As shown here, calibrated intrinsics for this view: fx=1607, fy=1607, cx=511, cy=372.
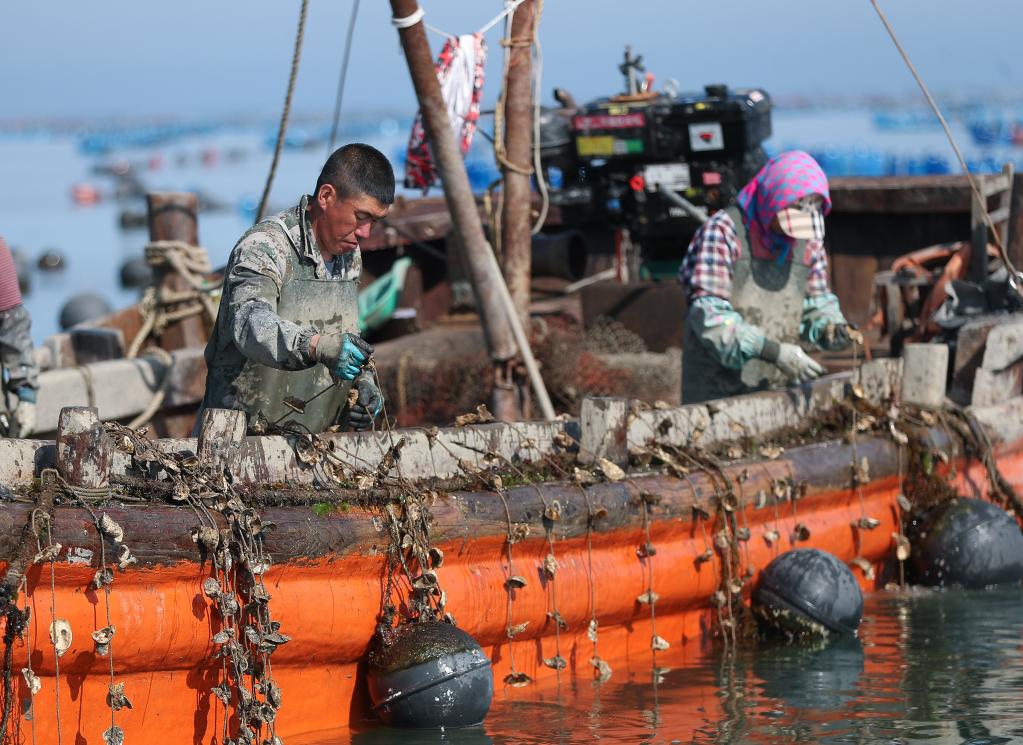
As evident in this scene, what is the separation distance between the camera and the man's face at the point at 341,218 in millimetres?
5672

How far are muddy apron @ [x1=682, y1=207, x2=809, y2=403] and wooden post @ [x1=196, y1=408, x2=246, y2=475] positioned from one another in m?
2.65

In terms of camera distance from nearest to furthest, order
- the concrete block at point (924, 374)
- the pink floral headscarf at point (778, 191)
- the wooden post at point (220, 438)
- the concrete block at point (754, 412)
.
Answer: the wooden post at point (220, 438) < the concrete block at point (754, 412) < the pink floral headscarf at point (778, 191) < the concrete block at point (924, 374)

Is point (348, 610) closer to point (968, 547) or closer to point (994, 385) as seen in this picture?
point (968, 547)

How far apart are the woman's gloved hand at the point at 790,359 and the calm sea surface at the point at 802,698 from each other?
1.18 meters

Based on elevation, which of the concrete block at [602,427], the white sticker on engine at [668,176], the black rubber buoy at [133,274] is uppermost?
Answer: the black rubber buoy at [133,274]

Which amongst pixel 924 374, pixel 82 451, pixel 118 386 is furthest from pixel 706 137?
pixel 82 451

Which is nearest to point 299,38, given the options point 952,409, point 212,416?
point 212,416

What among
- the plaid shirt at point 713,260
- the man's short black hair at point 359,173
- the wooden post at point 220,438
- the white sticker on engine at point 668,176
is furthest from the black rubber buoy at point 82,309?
the wooden post at point 220,438

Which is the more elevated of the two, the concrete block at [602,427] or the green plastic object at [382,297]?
the green plastic object at [382,297]

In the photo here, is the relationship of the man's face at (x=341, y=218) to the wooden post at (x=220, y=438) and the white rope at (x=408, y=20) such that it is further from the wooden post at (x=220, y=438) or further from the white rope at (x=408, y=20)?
the white rope at (x=408, y=20)

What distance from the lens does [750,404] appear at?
7.31m

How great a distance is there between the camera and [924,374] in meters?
8.09

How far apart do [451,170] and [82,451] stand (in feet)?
10.9

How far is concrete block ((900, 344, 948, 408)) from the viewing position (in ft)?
26.3
